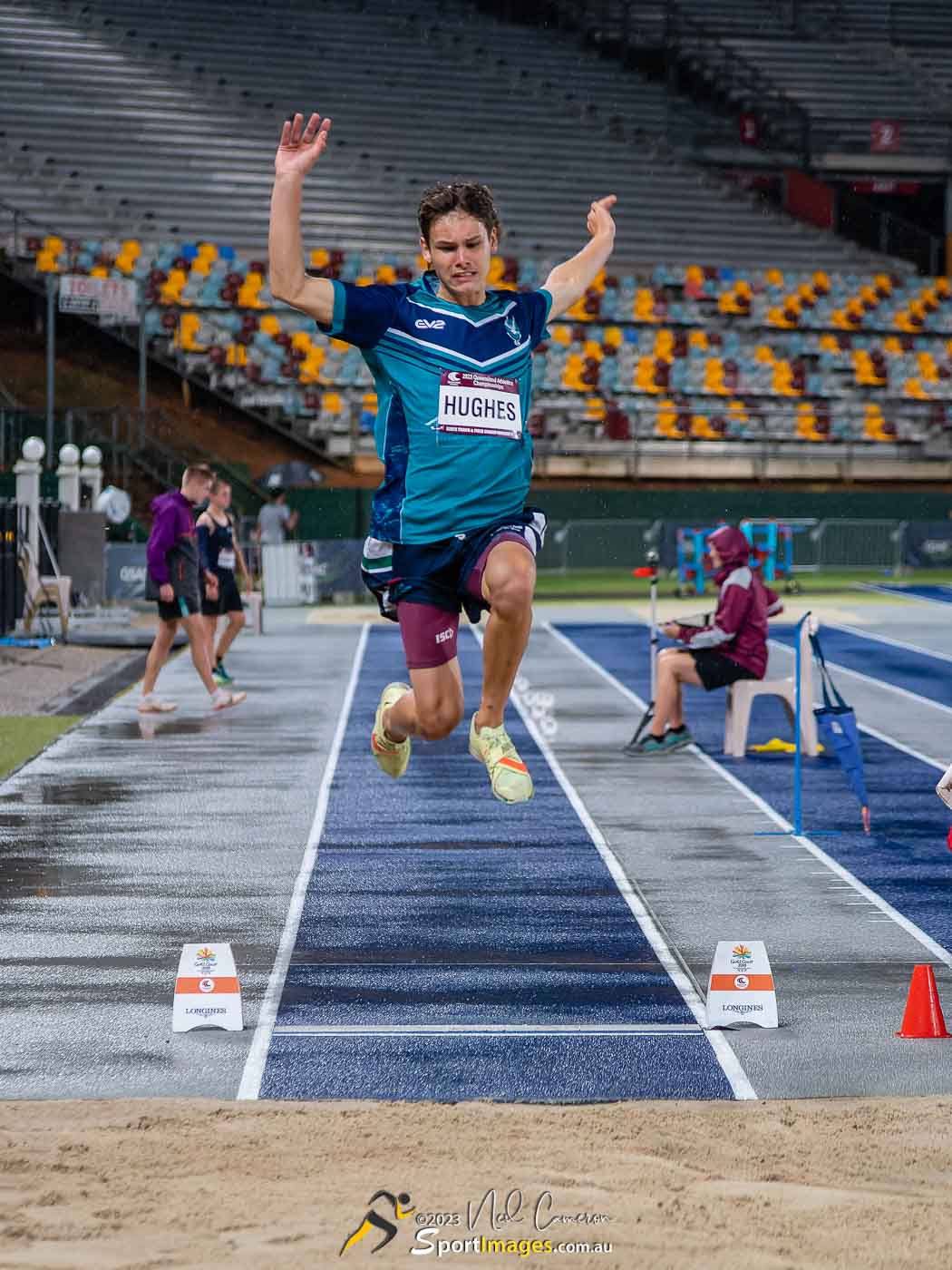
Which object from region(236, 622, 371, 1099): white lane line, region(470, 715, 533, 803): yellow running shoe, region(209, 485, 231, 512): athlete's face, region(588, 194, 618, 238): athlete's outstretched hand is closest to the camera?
region(470, 715, 533, 803): yellow running shoe

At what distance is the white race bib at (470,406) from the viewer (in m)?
5.77

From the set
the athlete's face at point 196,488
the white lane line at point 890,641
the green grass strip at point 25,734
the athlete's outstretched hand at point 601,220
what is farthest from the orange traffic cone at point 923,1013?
the white lane line at point 890,641

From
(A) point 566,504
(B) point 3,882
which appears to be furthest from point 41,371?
(B) point 3,882

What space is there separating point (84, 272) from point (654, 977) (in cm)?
2902

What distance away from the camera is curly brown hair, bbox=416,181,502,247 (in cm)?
562

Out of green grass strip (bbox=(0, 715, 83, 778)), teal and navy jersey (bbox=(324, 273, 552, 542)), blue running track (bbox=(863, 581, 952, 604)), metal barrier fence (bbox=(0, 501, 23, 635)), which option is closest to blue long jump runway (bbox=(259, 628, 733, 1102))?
teal and navy jersey (bbox=(324, 273, 552, 542))

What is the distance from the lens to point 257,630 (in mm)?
24031

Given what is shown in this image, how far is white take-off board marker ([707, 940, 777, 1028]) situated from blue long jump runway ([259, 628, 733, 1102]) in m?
0.14

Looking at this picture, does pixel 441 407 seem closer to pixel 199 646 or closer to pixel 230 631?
pixel 199 646

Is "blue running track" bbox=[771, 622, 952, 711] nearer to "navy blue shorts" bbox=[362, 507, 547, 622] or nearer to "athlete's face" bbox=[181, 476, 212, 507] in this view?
"athlete's face" bbox=[181, 476, 212, 507]

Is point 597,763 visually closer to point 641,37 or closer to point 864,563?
point 864,563

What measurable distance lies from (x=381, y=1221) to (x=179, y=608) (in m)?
10.4

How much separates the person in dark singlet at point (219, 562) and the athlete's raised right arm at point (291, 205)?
1049 cm

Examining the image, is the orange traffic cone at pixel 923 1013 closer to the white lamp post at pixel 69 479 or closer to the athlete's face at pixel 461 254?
the athlete's face at pixel 461 254
